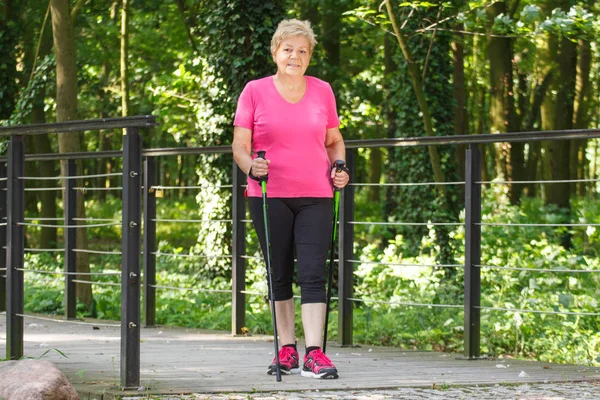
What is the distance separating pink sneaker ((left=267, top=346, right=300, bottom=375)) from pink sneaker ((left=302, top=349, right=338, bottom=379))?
118 mm

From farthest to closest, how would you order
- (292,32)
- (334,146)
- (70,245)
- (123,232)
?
(70,245) → (334,146) → (292,32) → (123,232)

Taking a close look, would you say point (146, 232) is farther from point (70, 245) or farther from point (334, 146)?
point (334, 146)

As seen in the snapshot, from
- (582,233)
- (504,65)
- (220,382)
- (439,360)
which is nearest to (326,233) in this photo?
(220,382)

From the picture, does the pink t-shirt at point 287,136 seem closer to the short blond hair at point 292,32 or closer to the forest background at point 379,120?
the short blond hair at point 292,32

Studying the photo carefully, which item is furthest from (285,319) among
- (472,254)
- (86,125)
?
(86,125)

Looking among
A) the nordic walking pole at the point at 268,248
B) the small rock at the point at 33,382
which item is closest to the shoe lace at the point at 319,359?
the nordic walking pole at the point at 268,248

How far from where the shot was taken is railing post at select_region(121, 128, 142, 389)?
448 centimetres

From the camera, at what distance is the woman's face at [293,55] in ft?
15.9

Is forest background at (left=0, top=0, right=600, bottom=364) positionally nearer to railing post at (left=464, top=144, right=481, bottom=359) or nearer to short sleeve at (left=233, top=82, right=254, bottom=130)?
railing post at (left=464, top=144, right=481, bottom=359)

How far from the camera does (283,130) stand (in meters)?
4.86

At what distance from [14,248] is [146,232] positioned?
80.8 inches

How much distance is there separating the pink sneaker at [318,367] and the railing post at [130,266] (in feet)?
3.01

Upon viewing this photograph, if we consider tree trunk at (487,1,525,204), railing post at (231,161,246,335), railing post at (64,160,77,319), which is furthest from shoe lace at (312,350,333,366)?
tree trunk at (487,1,525,204)

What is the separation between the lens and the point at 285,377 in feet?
16.2
